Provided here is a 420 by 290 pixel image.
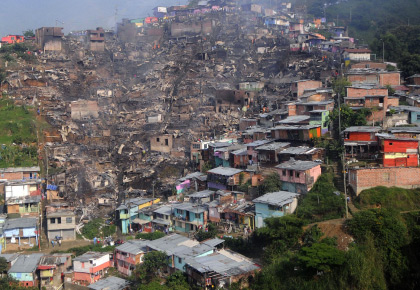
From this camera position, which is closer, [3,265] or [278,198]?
[3,265]

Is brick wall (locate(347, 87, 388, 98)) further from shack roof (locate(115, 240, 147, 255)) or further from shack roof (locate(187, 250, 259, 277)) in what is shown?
shack roof (locate(115, 240, 147, 255))

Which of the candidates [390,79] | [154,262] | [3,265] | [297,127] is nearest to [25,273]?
[3,265]

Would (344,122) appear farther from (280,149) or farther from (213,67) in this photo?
(213,67)

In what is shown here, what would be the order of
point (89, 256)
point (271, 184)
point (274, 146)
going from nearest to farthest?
point (89, 256)
point (271, 184)
point (274, 146)

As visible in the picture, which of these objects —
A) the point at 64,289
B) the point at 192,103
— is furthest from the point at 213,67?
the point at 64,289

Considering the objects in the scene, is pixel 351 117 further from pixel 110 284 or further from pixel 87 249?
pixel 87 249

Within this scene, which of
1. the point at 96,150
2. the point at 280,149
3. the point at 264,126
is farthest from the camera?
the point at 96,150
